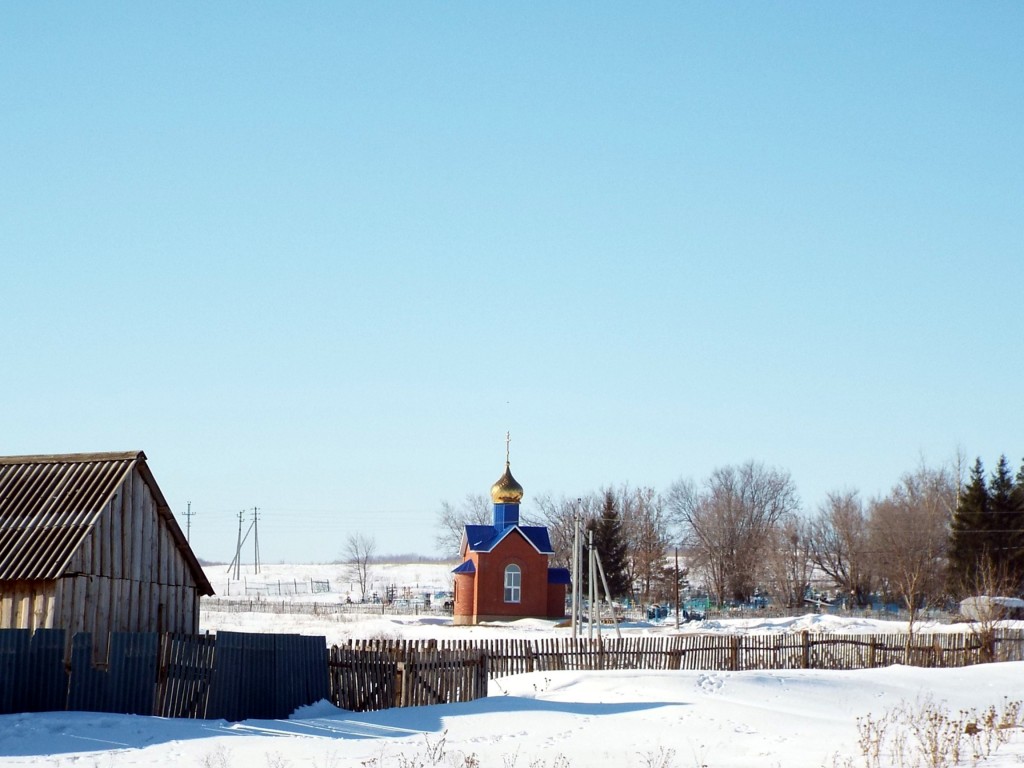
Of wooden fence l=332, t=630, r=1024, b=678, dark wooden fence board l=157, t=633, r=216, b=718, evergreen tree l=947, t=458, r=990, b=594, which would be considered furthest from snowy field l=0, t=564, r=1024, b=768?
evergreen tree l=947, t=458, r=990, b=594

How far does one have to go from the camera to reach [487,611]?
62.5 m

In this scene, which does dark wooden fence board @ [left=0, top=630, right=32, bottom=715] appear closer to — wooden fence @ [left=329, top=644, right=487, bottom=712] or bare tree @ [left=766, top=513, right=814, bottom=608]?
wooden fence @ [left=329, top=644, right=487, bottom=712]

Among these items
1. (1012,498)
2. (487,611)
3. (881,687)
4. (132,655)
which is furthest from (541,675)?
(1012,498)

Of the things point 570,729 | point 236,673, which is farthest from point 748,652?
point 236,673

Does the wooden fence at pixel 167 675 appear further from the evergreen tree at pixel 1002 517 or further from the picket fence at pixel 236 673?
the evergreen tree at pixel 1002 517

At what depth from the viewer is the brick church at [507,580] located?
62781 mm

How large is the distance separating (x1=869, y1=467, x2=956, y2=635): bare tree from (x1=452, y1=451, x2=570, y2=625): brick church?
2508cm

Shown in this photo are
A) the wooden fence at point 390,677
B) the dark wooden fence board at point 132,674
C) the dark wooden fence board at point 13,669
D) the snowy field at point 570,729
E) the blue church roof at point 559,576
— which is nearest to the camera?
the snowy field at point 570,729

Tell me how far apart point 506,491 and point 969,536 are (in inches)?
1065

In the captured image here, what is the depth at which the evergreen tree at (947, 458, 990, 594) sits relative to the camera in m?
70.9

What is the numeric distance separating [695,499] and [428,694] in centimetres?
8874

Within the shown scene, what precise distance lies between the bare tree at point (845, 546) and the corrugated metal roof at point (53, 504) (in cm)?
6857

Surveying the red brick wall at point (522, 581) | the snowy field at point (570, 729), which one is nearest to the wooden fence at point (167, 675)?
the snowy field at point (570, 729)

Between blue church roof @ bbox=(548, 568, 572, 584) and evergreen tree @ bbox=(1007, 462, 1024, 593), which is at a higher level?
evergreen tree @ bbox=(1007, 462, 1024, 593)
